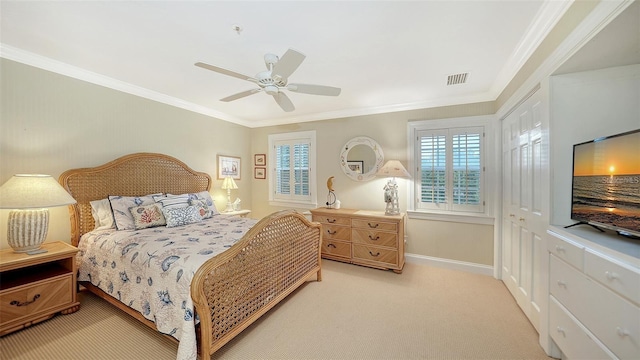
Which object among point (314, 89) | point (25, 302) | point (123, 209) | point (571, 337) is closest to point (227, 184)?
point (123, 209)

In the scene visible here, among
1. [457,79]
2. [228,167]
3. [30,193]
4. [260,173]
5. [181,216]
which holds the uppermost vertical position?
[457,79]

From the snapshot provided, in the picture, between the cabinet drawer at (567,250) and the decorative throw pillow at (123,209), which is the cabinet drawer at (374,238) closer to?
the cabinet drawer at (567,250)

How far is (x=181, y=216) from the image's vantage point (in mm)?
2939

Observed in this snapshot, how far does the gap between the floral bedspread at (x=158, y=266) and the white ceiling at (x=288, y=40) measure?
5.91 ft

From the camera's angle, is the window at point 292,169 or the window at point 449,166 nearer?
the window at point 449,166

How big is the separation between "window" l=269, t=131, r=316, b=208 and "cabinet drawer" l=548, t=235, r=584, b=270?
10.6ft

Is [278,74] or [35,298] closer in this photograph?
[278,74]

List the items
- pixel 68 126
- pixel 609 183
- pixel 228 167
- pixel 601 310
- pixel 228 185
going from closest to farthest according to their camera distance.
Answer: pixel 601 310, pixel 609 183, pixel 68 126, pixel 228 185, pixel 228 167

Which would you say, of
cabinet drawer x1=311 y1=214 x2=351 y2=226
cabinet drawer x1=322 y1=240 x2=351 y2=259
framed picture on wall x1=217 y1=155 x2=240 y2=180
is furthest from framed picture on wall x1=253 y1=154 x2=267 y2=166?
cabinet drawer x1=322 y1=240 x2=351 y2=259

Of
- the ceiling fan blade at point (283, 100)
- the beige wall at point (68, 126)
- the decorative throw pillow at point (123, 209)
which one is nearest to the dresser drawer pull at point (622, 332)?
the ceiling fan blade at point (283, 100)

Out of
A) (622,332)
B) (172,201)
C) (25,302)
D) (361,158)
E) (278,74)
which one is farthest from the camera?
(361,158)

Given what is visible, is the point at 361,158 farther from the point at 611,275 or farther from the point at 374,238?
the point at 611,275

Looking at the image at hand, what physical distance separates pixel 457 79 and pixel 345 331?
297 centimetres

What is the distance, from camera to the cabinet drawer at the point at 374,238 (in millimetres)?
3213
